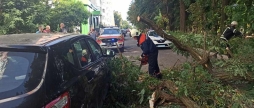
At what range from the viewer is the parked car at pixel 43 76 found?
229 centimetres

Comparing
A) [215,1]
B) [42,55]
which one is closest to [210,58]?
[42,55]

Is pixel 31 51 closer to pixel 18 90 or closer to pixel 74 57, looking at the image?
pixel 18 90

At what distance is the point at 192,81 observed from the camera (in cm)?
409

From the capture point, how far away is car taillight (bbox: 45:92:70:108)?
243cm

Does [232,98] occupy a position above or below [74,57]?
below

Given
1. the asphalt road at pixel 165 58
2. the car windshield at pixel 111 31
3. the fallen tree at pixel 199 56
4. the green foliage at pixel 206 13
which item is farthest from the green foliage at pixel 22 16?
the fallen tree at pixel 199 56

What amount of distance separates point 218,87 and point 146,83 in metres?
1.35

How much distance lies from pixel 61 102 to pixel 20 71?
46 cm

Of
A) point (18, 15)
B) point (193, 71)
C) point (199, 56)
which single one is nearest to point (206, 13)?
point (18, 15)

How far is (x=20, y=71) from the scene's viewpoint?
249 centimetres

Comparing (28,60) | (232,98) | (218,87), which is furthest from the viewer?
(218,87)

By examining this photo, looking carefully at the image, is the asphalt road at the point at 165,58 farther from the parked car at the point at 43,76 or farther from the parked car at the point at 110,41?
the parked car at the point at 43,76

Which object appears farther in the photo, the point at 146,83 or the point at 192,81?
the point at 146,83

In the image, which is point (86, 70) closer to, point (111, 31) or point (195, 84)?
point (195, 84)
